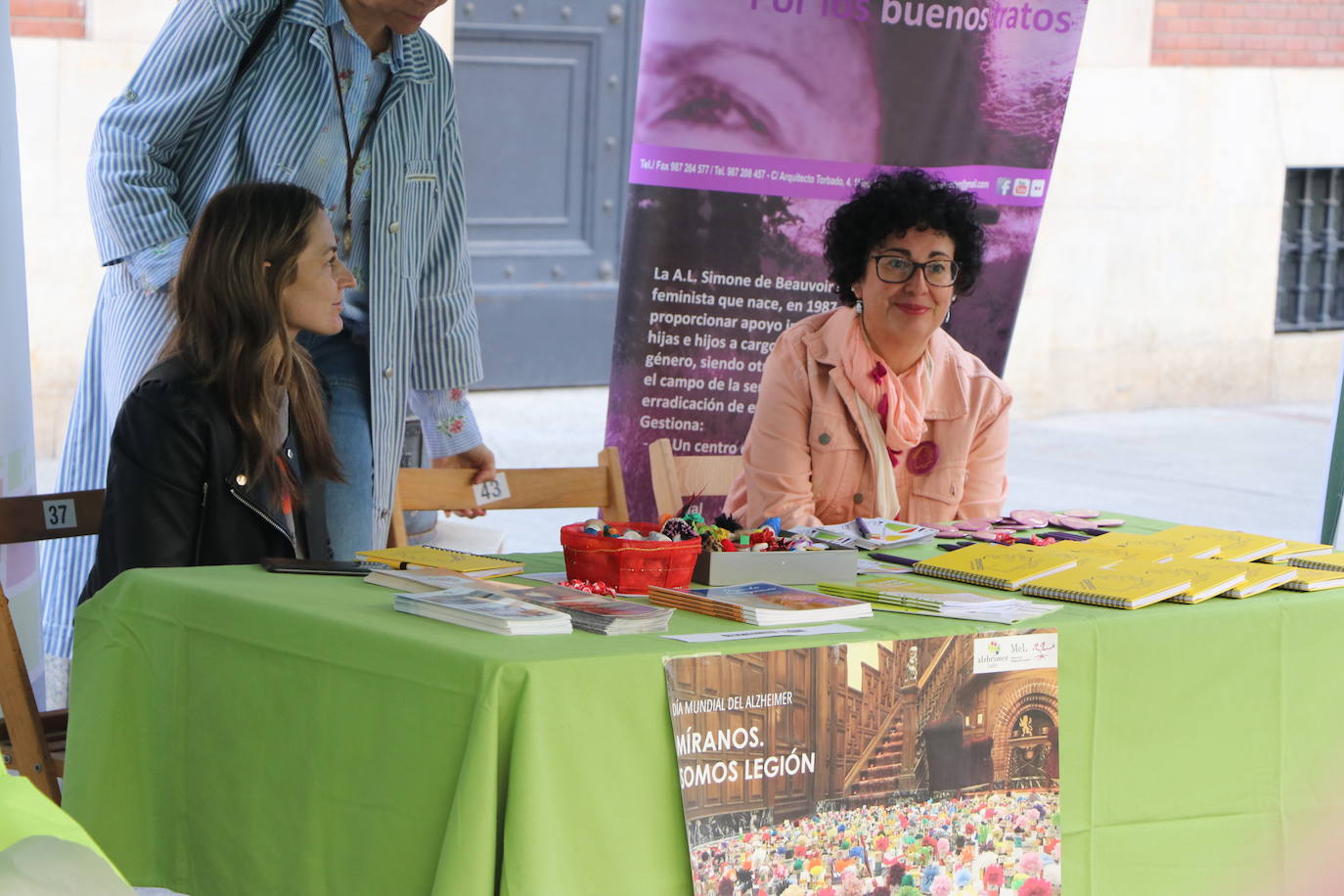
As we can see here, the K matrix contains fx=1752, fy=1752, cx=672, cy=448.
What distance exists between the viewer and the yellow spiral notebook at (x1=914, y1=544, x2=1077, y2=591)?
248 cm

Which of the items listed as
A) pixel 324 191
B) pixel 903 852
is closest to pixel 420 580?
pixel 903 852

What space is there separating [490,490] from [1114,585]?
1485mm

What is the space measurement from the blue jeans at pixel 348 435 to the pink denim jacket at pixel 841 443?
2.62ft

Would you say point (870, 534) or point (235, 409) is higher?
point (235, 409)

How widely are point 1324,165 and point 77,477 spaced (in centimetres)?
780

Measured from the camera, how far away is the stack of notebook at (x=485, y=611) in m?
2.00

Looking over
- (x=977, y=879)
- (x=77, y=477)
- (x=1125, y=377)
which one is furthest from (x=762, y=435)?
(x=1125, y=377)

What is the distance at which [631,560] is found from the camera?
2.33 metres

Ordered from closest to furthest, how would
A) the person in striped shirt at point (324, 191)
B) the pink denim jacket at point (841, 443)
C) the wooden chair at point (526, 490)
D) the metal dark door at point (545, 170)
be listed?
the person in striped shirt at point (324, 191), the wooden chair at point (526, 490), the pink denim jacket at point (841, 443), the metal dark door at point (545, 170)

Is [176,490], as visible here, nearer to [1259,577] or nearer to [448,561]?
[448,561]

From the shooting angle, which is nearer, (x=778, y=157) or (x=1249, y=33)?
(x=778, y=157)

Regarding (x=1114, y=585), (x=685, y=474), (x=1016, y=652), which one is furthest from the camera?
(x=685, y=474)

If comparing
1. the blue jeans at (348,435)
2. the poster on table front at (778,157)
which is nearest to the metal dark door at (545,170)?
the poster on table front at (778,157)

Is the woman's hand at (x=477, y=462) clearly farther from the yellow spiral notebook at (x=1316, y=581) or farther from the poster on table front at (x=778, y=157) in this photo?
the yellow spiral notebook at (x=1316, y=581)
